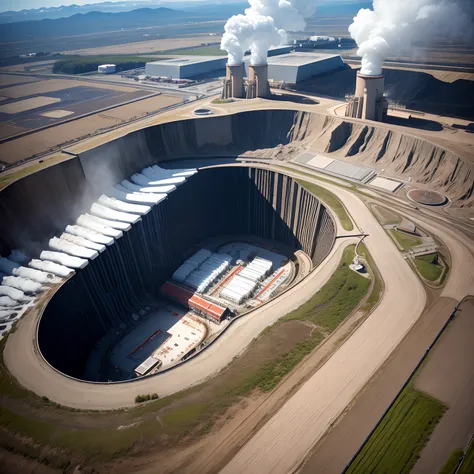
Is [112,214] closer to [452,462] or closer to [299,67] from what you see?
[452,462]

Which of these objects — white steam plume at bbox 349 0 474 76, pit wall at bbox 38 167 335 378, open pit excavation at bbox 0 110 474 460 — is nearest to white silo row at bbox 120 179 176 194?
open pit excavation at bbox 0 110 474 460

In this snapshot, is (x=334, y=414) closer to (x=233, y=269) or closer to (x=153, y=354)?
(x=153, y=354)

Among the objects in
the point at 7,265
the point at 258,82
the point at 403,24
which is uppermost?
the point at 403,24

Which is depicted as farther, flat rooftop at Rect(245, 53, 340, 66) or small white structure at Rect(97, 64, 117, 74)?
small white structure at Rect(97, 64, 117, 74)

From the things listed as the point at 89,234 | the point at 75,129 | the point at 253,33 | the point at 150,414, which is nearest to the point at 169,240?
the point at 89,234

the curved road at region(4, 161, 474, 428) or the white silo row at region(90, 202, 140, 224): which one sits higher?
the white silo row at region(90, 202, 140, 224)

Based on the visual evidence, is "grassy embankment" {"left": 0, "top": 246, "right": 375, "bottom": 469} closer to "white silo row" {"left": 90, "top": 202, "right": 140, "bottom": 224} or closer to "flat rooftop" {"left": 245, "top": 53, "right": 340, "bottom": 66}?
"white silo row" {"left": 90, "top": 202, "right": 140, "bottom": 224}

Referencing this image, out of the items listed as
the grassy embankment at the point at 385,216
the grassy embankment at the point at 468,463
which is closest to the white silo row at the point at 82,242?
the grassy embankment at the point at 385,216

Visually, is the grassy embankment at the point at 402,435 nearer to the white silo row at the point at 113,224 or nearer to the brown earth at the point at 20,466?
the brown earth at the point at 20,466
